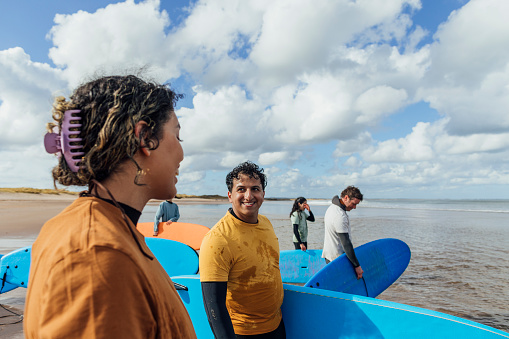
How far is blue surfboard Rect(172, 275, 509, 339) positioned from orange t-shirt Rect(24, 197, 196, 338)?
82.0 inches

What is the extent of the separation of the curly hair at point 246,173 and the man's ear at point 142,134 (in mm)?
1496

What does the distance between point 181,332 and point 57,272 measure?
29cm

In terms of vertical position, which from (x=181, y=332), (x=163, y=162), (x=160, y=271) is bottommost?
(x=181, y=332)

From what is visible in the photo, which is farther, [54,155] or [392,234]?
[392,234]

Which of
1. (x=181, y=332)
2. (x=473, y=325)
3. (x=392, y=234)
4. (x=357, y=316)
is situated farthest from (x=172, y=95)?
(x=392, y=234)

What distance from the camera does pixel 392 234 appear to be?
12008 mm

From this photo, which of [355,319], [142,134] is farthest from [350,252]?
[142,134]

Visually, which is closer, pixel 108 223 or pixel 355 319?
pixel 108 223

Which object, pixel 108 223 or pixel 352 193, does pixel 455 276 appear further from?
pixel 108 223

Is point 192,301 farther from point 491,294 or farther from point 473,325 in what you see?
point 491,294

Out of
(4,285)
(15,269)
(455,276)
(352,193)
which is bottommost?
(455,276)

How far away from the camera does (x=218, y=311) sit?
1.69m

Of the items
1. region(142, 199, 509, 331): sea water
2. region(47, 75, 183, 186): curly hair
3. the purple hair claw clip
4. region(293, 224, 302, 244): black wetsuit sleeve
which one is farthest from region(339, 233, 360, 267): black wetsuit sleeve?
the purple hair claw clip

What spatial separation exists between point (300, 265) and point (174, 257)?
2.40 m
